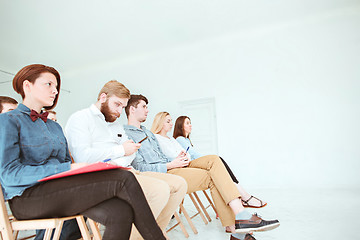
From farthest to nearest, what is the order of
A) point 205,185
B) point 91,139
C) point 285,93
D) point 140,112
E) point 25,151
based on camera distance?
1. point 285,93
2. point 140,112
3. point 205,185
4. point 91,139
5. point 25,151

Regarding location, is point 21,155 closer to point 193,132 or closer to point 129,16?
point 129,16

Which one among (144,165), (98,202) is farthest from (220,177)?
(98,202)

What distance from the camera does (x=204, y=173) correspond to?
6.58ft

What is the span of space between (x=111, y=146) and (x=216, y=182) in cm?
88

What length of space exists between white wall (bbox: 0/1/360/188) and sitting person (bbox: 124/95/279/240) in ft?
10.3

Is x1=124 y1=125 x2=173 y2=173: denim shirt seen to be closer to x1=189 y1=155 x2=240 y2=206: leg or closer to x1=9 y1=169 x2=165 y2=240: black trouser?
x1=189 y1=155 x2=240 y2=206: leg

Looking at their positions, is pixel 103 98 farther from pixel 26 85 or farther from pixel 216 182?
pixel 216 182

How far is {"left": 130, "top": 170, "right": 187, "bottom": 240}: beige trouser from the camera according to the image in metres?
1.36

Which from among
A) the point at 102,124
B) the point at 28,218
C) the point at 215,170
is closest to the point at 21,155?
the point at 28,218

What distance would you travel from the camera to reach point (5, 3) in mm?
4051

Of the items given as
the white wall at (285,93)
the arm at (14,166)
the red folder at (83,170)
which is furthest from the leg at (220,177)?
the white wall at (285,93)

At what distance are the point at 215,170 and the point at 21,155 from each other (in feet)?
4.54

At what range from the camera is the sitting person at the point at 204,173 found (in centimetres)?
161

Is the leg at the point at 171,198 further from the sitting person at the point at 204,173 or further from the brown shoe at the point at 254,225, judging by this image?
the brown shoe at the point at 254,225
